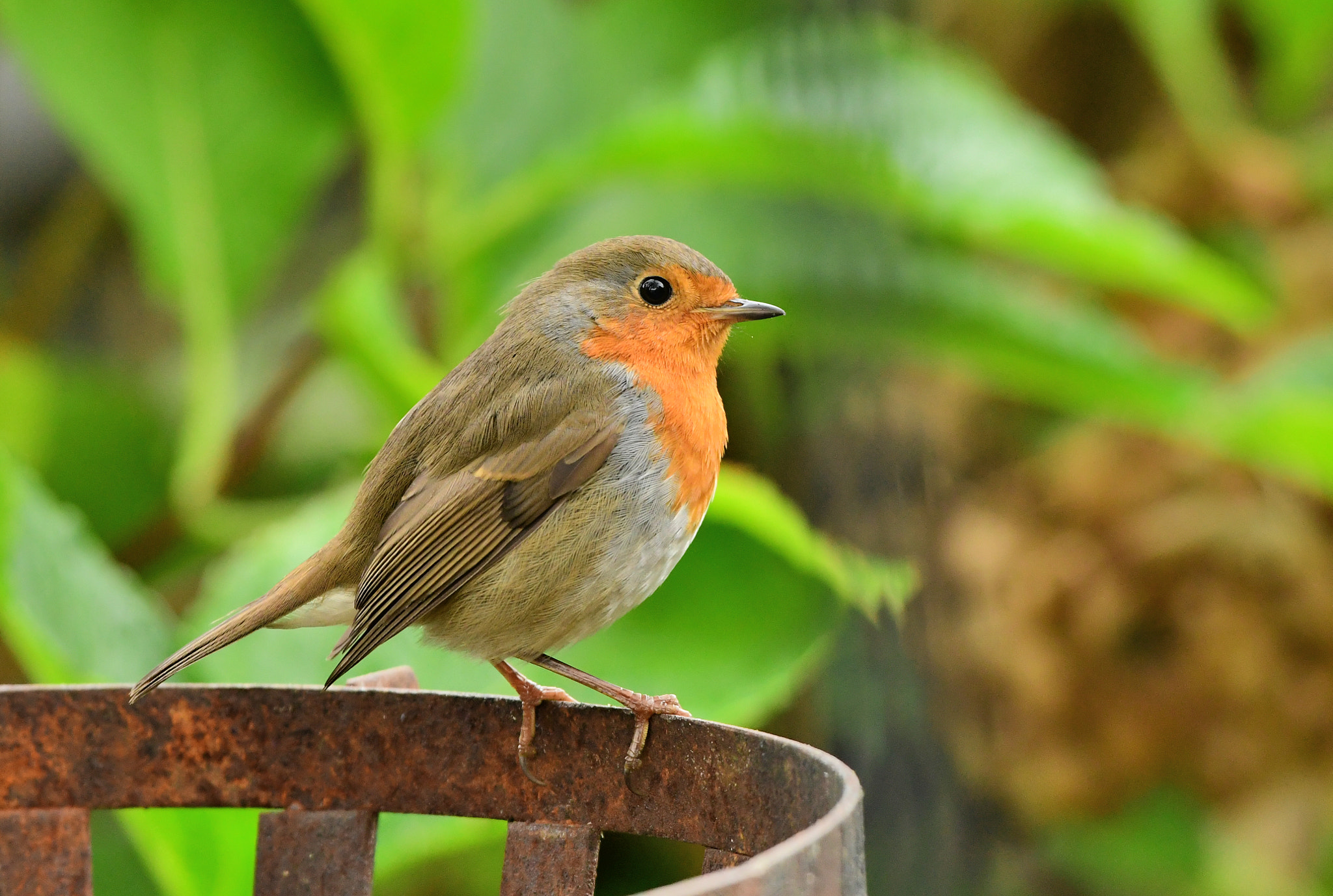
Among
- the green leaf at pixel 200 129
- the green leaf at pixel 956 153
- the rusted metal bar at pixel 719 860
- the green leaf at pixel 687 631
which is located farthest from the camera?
the green leaf at pixel 200 129

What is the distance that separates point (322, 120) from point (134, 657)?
1.40 metres

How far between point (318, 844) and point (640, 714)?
13.1 inches

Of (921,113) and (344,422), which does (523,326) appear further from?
(344,422)

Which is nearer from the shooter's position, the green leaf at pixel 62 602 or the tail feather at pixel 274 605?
the tail feather at pixel 274 605

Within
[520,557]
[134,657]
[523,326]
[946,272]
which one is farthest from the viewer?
[946,272]

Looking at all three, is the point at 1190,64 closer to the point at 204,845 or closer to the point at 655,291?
the point at 655,291

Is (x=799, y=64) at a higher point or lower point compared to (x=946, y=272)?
higher

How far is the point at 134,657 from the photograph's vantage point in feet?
6.84

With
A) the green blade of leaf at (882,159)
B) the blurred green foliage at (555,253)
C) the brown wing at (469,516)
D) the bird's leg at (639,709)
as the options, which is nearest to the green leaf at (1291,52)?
the blurred green foliage at (555,253)

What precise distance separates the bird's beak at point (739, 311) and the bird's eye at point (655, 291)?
4 cm

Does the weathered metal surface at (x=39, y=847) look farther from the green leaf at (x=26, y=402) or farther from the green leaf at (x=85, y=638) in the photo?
the green leaf at (x=26, y=402)

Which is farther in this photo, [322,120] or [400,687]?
[322,120]

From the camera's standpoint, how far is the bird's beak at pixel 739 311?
1727mm

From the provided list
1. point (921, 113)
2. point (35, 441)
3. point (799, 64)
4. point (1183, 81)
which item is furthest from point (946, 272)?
point (35, 441)
